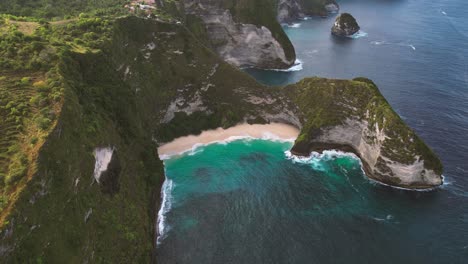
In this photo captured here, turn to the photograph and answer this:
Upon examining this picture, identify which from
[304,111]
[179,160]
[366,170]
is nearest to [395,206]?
[366,170]

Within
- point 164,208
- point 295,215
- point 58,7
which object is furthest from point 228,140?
point 58,7

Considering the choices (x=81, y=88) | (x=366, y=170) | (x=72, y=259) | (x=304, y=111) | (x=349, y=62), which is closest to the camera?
(x=72, y=259)

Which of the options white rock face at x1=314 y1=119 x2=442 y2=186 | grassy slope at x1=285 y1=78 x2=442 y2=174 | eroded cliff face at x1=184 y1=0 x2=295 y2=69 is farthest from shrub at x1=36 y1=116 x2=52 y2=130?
eroded cliff face at x1=184 y1=0 x2=295 y2=69

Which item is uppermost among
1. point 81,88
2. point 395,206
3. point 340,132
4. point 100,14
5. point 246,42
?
point 100,14

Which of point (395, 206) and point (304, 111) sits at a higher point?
point (304, 111)

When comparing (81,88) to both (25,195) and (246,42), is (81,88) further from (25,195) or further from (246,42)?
(246,42)

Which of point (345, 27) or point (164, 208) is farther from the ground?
point (345, 27)

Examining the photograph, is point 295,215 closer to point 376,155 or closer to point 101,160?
point 376,155
